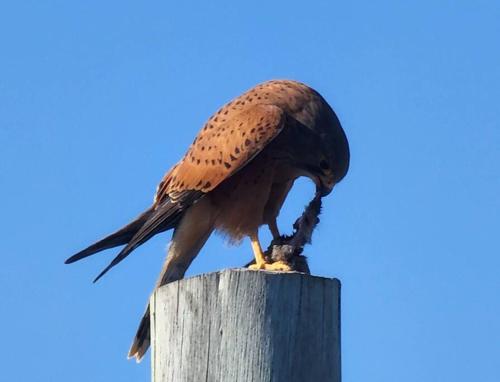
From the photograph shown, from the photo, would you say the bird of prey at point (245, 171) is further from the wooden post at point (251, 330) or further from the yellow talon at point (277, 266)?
the wooden post at point (251, 330)

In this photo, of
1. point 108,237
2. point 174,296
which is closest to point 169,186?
point 108,237

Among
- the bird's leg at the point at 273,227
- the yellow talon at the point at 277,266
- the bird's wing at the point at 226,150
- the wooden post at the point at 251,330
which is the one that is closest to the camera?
the wooden post at the point at 251,330

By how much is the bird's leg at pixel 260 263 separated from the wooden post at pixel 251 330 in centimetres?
102

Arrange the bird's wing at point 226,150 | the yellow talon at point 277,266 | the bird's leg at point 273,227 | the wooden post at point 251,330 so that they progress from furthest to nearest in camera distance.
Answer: the bird's leg at point 273,227, the bird's wing at point 226,150, the yellow talon at point 277,266, the wooden post at point 251,330

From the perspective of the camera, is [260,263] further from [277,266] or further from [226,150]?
[226,150]

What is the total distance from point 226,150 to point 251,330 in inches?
115

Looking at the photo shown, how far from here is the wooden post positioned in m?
3.08

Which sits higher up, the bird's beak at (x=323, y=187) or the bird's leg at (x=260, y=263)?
the bird's beak at (x=323, y=187)

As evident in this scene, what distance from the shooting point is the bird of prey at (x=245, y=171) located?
5879 mm

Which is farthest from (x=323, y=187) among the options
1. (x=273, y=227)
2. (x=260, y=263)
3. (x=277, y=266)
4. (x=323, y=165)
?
(x=277, y=266)

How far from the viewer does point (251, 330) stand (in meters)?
3.11

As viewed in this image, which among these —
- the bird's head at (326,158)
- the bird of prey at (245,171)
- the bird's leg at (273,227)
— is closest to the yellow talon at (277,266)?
the bird of prey at (245,171)

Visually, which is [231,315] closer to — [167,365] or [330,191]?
[167,365]

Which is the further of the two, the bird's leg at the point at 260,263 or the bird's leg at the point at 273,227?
the bird's leg at the point at 273,227
